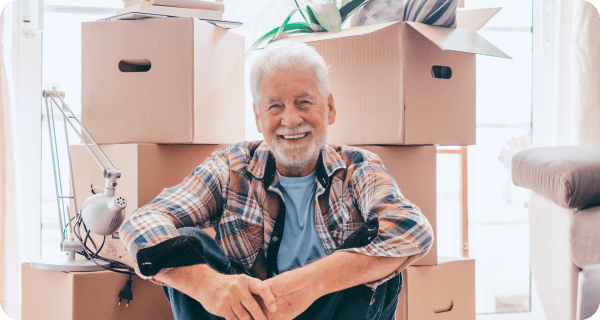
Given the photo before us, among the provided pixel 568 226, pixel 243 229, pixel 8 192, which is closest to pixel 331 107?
pixel 243 229

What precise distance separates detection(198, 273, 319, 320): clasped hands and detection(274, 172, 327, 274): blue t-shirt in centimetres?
24

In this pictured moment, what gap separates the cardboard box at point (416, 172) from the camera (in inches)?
54.1

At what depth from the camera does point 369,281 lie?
37.8 inches

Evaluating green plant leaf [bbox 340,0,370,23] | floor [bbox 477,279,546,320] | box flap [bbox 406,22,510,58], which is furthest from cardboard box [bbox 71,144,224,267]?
floor [bbox 477,279,546,320]

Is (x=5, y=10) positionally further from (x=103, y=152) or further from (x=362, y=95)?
(x=362, y=95)

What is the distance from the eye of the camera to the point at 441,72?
4.74 ft

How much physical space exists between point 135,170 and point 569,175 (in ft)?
3.65

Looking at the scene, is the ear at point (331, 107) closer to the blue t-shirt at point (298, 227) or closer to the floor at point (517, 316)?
the blue t-shirt at point (298, 227)

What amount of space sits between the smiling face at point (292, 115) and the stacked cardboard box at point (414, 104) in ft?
0.78

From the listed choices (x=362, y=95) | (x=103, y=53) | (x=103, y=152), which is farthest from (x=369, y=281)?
(x=103, y=53)

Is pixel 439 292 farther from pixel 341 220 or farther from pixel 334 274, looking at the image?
pixel 334 274

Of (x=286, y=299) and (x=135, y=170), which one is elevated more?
(x=135, y=170)

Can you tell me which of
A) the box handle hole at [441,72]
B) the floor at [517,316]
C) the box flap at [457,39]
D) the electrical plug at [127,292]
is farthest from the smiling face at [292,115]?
the floor at [517,316]

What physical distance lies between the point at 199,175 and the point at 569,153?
0.96 metres
